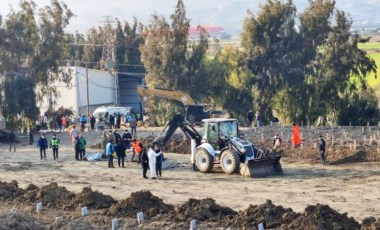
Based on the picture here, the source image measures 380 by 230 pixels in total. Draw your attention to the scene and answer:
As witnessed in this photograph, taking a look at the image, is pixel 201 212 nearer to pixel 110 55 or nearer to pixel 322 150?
pixel 322 150

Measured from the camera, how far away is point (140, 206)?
2080 centimetres

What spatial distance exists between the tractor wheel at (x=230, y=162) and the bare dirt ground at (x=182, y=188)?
328 mm

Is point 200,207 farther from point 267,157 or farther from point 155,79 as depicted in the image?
point 155,79

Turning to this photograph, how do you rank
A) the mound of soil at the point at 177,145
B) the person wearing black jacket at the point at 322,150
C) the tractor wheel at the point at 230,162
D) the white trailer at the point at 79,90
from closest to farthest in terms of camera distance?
the tractor wheel at the point at 230,162
the person wearing black jacket at the point at 322,150
the mound of soil at the point at 177,145
the white trailer at the point at 79,90

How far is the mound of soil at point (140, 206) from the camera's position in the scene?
20422mm

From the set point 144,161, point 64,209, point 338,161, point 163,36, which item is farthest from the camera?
point 163,36

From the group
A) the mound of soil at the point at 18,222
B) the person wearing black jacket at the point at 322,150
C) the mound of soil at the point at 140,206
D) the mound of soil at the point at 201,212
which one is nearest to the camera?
the mound of soil at the point at 18,222

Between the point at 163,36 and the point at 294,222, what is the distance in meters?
46.1

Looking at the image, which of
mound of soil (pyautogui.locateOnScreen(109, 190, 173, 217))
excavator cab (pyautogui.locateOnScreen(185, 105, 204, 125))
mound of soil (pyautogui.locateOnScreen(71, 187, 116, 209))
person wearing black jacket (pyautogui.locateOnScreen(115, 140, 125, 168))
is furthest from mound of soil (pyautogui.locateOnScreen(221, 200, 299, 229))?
excavator cab (pyautogui.locateOnScreen(185, 105, 204, 125))

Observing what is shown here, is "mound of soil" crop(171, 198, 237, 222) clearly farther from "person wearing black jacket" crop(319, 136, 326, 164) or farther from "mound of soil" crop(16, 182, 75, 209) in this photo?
"person wearing black jacket" crop(319, 136, 326, 164)

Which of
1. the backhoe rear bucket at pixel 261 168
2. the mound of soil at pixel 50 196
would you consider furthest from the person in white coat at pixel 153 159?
the mound of soil at pixel 50 196

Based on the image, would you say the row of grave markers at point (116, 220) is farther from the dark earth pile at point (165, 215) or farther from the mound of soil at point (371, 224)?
the mound of soil at point (371, 224)

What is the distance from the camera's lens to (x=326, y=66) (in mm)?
58750

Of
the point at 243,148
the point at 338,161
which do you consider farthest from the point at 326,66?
the point at 243,148
